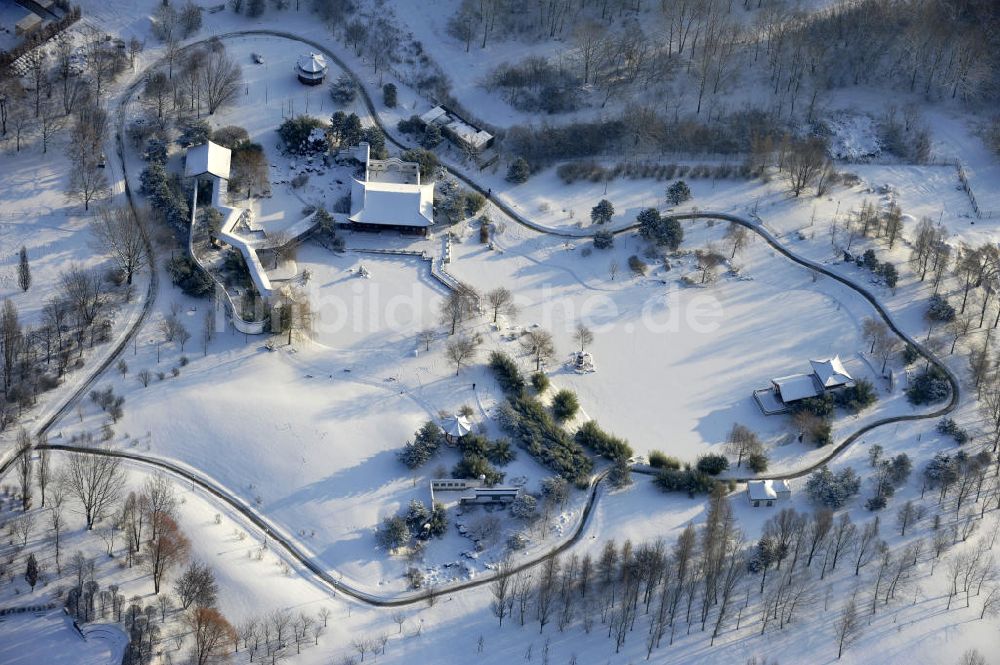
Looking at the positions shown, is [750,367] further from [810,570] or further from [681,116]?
[681,116]

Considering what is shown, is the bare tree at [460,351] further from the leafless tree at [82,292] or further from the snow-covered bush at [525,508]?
the leafless tree at [82,292]

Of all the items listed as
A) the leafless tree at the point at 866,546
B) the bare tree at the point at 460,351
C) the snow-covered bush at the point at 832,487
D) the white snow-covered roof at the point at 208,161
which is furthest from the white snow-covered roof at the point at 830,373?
the white snow-covered roof at the point at 208,161

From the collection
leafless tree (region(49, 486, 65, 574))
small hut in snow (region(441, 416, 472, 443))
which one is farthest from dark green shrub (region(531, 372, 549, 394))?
leafless tree (region(49, 486, 65, 574))

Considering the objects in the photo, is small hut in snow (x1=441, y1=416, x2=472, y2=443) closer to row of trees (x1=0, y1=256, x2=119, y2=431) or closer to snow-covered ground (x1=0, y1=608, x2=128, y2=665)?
row of trees (x1=0, y1=256, x2=119, y2=431)

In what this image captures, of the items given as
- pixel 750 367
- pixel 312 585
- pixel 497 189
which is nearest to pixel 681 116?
pixel 497 189

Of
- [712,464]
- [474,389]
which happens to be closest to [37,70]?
[474,389]

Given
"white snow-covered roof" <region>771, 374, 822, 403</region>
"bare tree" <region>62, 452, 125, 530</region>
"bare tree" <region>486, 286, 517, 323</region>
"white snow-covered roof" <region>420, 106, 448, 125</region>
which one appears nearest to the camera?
"bare tree" <region>62, 452, 125, 530</region>
